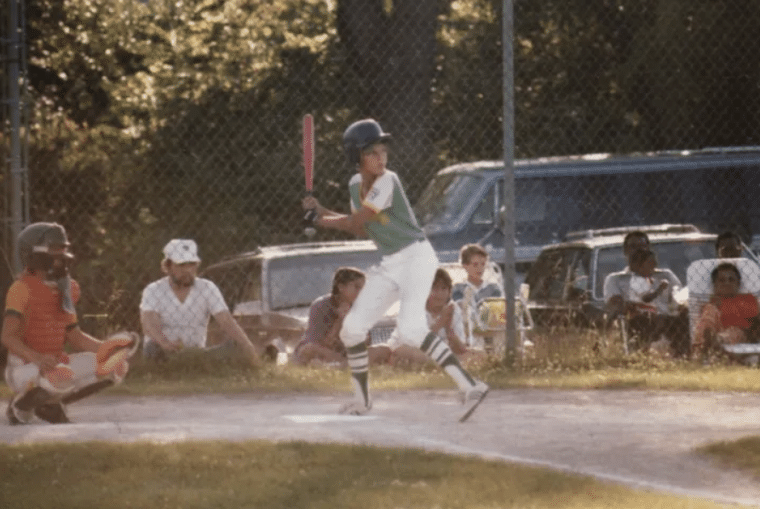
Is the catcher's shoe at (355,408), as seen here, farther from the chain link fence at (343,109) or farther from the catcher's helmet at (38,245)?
the chain link fence at (343,109)

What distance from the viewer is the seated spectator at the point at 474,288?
1590 cm

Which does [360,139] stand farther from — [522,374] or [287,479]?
[522,374]

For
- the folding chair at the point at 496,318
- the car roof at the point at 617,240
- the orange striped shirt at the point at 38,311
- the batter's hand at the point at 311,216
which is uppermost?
the batter's hand at the point at 311,216

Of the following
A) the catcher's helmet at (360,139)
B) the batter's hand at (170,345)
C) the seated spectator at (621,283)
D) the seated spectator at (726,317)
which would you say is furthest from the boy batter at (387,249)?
the seated spectator at (621,283)

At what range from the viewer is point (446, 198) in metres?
21.1

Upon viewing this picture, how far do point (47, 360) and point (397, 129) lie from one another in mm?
10603

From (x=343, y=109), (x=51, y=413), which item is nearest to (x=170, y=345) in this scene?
(x=51, y=413)

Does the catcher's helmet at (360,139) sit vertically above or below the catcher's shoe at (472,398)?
above

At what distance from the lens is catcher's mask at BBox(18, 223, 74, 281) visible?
12008 mm

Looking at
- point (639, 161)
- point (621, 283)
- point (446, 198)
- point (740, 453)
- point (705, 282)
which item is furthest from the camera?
point (639, 161)

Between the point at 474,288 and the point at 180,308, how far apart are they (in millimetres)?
2651

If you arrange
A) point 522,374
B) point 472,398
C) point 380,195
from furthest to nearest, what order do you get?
1. point 522,374
2. point 380,195
3. point 472,398

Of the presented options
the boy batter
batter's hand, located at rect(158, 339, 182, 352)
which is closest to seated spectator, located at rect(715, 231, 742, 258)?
batter's hand, located at rect(158, 339, 182, 352)

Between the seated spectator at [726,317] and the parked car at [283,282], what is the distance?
135 inches
